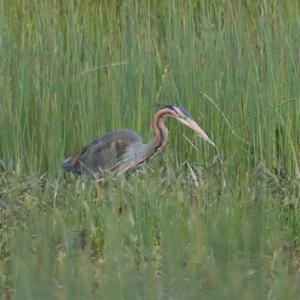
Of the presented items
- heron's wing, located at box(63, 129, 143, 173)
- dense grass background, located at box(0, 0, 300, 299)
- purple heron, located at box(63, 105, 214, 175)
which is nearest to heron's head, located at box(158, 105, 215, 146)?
purple heron, located at box(63, 105, 214, 175)

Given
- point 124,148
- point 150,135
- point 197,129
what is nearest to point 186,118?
point 197,129

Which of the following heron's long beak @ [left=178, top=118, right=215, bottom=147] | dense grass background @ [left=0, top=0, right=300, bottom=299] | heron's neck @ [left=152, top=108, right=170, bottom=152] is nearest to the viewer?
dense grass background @ [left=0, top=0, right=300, bottom=299]

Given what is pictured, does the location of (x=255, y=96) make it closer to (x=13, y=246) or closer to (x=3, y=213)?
(x=3, y=213)

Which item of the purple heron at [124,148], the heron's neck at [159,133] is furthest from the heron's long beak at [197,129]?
the heron's neck at [159,133]

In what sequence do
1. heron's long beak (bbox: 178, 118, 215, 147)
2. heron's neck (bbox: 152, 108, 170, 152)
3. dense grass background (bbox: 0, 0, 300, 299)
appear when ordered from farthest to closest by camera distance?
heron's neck (bbox: 152, 108, 170, 152) → heron's long beak (bbox: 178, 118, 215, 147) → dense grass background (bbox: 0, 0, 300, 299)

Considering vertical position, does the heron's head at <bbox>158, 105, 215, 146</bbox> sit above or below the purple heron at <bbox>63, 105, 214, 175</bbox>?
above

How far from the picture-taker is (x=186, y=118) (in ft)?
19.7

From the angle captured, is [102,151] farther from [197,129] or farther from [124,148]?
[197,129]

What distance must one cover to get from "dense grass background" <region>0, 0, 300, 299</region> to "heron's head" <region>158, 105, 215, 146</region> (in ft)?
0.33

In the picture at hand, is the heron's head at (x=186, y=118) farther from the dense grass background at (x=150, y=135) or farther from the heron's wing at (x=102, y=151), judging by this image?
the heron's wing at (x=102, y=151)

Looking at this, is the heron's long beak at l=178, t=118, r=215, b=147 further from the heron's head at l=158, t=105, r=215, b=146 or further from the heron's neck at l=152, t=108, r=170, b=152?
the heron's neck at l=152, t=108, r=170, b=152

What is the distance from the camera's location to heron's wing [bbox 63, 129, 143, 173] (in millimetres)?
5973

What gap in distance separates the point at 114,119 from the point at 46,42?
515mm

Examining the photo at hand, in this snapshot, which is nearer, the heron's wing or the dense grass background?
the dense grass background
